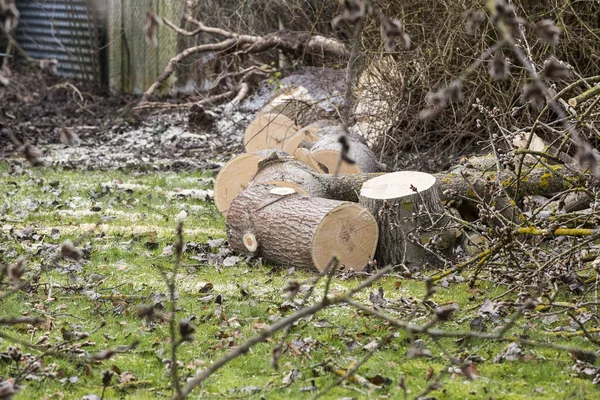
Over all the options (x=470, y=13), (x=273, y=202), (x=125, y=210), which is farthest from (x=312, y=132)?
(x=470, y=13)

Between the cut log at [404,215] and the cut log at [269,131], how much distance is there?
4.11 metres

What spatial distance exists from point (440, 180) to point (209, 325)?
9.18 ft

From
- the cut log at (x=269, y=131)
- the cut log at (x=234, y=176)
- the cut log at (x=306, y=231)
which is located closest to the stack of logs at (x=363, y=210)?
the cut log at (x=306, y=231)

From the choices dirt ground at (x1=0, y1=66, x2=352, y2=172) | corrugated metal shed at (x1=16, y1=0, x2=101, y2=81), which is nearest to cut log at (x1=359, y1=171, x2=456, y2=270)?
dirt ground at (x1=0, y1=66, x2=352, y2=172)

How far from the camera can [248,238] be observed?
6547 millimetres

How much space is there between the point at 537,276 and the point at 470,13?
2807 millimetres

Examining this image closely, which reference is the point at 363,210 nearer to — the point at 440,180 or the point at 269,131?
the point at 440,180

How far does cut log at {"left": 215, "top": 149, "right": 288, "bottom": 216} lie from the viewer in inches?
317

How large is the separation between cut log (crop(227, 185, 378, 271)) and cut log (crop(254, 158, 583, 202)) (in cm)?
55

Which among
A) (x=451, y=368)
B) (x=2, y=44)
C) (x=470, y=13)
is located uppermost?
(x=470, y=13)

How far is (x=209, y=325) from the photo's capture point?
495cm

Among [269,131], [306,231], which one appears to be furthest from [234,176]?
[269,131]

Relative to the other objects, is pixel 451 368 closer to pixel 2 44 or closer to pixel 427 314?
pixel 427 314

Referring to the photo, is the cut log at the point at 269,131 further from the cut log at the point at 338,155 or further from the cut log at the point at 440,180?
the cut log at the point at 440,180
